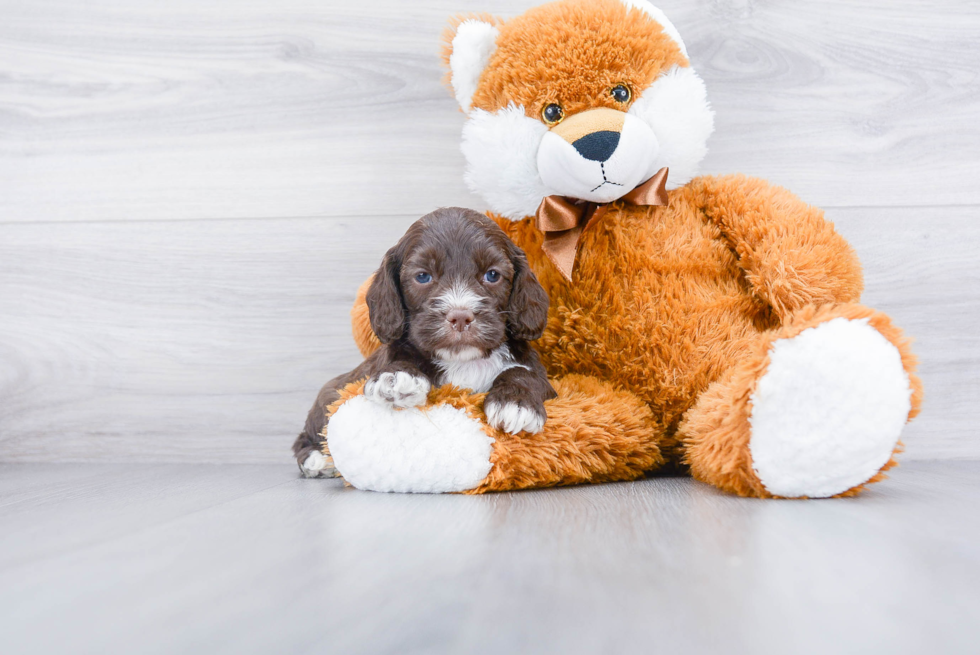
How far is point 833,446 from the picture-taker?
95 cm

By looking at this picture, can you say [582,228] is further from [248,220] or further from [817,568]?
[248,220]

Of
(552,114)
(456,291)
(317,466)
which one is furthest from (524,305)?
(317,466)

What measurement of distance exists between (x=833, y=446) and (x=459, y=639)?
2.17ft

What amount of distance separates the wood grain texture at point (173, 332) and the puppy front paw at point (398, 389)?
65cm

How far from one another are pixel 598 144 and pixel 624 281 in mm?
261

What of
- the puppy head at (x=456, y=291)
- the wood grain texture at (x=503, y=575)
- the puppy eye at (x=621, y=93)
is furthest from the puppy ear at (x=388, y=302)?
the puppy eye at (x=621, y=93)

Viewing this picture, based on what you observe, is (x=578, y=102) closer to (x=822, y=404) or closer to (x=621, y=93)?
(x=621, y=93)

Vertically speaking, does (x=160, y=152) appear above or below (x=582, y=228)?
above

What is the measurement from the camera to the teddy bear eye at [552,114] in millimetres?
1234

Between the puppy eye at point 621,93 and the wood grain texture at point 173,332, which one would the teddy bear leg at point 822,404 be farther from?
the wood grain texture at point 173,332

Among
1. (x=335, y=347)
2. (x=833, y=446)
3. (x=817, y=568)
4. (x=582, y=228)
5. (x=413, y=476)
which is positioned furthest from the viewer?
(x=335, y=347)

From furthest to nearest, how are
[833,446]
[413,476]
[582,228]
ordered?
[582,228], [413,476], [833,446]

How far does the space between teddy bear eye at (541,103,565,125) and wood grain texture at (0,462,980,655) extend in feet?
2.15

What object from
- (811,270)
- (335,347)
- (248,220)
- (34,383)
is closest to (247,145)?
(248,220)
